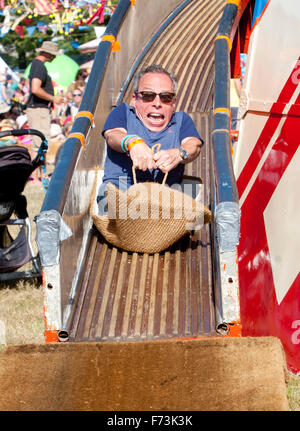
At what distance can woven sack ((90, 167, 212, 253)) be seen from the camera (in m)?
3.07

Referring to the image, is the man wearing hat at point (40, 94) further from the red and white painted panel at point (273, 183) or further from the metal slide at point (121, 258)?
the red and white painted panel at point (273, 183)

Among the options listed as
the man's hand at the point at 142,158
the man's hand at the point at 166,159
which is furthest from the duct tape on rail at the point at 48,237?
the man's hand at the point at 166,159

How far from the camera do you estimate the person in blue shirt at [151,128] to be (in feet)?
11.9

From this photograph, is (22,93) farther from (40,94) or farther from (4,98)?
(40,94)

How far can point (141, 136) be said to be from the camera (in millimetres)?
3723

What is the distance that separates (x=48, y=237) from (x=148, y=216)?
591mm

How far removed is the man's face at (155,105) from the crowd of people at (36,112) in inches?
78.7

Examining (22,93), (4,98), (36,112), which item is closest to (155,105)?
(36,112)

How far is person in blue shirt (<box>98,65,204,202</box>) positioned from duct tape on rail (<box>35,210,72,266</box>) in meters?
0.88

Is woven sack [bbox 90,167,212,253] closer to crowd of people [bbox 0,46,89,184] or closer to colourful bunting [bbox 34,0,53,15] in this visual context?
crowd of people [bbox 0,46,89,184]

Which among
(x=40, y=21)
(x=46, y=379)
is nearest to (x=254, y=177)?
(x=46, y=379)

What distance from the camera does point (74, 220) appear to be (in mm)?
→ 3336
